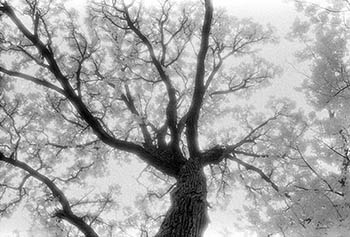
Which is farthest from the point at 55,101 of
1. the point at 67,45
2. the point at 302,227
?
the point at 302,227

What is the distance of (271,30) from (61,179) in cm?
682

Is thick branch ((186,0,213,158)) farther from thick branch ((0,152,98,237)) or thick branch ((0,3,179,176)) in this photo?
thick branch ((0,152,98,237))

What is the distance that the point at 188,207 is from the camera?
4.09m

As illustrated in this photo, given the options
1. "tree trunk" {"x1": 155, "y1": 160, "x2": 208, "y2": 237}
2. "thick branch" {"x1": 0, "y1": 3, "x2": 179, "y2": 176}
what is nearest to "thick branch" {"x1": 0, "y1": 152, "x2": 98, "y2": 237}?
"thick branch" {"x1": 0, "y1": 3, "x2": 179, "y2": 176}

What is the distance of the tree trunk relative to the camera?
3693 mm

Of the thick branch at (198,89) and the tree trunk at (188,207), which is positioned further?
the thick branch at (198,89)

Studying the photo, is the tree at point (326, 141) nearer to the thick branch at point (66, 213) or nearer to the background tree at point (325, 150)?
the background tree at point (325, 150)

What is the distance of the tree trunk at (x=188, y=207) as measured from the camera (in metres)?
3.69

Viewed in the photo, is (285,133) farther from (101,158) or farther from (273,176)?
(101,158)

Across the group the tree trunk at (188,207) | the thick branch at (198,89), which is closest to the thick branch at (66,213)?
the tree trunk at (188,207)

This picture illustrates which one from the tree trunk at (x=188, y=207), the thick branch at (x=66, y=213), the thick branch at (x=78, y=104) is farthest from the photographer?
the thick branch at (x=78, y=104)

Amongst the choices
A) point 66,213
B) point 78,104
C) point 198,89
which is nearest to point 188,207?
point 198,89

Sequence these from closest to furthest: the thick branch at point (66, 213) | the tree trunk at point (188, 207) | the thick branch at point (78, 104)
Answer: the tree trunk at point (188, 207) < the thick branch at point (66, 213) < the thick branch at point (78, 104)

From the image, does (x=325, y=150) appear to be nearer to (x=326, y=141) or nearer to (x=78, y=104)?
(x=326, y=141)
